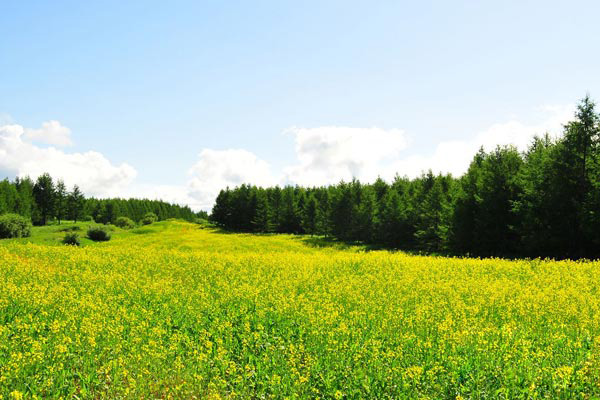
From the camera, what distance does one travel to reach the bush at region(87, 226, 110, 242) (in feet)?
199

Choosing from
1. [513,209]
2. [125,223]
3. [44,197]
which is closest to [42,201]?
[44,197]

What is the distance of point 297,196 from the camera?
94375 millimetres

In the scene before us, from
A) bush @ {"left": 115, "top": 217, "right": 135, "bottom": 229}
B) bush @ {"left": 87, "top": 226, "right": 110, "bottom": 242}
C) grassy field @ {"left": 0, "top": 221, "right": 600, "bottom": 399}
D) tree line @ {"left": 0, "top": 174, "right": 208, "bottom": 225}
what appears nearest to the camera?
grassy field @ {"left": 0, "top": 221, "right": 600, "bottom": 399}

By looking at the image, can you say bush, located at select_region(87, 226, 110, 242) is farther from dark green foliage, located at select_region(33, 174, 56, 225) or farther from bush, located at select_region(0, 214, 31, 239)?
dark green foliage, located at select_region(33, 174, 56, 225)

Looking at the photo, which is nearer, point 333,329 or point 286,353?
point 286,353

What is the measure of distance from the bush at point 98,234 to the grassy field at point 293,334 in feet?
145

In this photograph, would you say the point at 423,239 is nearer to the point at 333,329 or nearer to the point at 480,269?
Result: the point at 480,269

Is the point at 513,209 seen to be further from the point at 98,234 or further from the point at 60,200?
the point at 60,200

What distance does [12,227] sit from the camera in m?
58.1

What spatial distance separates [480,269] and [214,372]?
17921 mm

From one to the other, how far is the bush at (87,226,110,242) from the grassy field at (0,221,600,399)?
44.2 meters

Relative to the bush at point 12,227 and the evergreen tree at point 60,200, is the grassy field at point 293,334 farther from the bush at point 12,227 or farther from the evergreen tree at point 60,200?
the evergreen tree at point 60,200

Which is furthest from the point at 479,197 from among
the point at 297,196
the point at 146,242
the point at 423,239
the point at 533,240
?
the point at 297,196

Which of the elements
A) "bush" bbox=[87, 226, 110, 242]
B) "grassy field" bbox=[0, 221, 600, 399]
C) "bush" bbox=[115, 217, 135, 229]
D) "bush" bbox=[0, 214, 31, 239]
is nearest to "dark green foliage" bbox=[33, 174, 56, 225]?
"bush" bbox=[115, 217, 135, 229]
